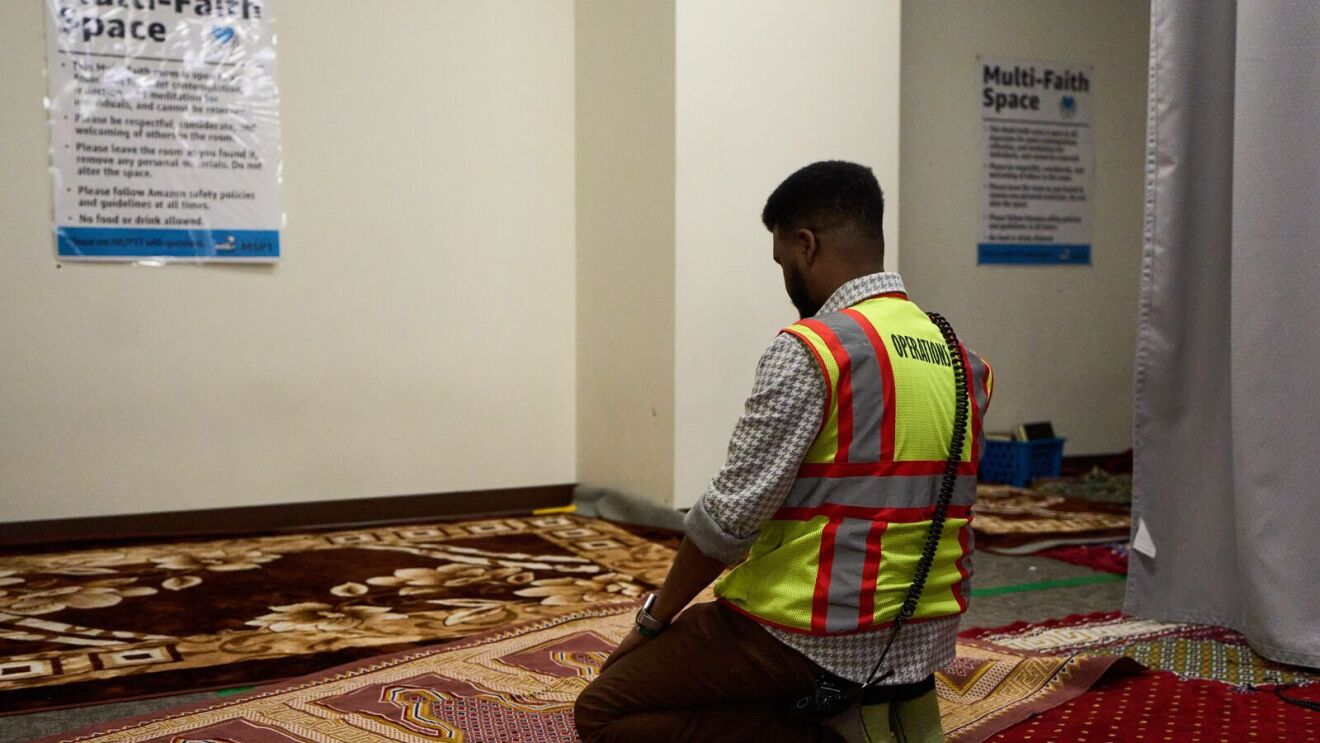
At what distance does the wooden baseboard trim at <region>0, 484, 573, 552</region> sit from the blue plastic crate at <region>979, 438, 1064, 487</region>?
202 centimetres

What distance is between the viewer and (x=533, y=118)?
191 inches

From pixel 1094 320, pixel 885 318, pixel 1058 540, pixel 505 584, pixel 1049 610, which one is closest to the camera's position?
pixel 885 318

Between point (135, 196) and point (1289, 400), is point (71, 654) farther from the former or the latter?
point (1289, 400)

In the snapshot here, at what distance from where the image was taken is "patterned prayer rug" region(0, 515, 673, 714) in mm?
2707

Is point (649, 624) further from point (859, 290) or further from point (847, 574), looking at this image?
point (859, 290)

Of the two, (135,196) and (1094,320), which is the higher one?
(135,196)

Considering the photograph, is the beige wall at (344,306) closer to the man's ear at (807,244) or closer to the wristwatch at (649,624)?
the wristwatch at (649,624)

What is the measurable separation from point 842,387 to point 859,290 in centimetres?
20

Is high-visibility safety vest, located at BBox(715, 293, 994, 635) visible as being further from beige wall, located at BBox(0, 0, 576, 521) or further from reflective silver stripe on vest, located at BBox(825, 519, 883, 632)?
beige wall, located at BBox(0, 0, 576, 521)

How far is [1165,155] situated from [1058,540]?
5.20 ft

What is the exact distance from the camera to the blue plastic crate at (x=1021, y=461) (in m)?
5.46

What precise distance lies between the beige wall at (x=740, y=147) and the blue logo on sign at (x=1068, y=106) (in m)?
1.75

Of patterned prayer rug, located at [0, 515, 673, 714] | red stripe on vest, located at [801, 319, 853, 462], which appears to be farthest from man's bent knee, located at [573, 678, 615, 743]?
patterned prayer rug, located at [0, 515, 673, 714]

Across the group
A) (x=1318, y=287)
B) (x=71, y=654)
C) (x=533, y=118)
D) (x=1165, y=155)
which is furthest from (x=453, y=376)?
(x=1318, y=287)
